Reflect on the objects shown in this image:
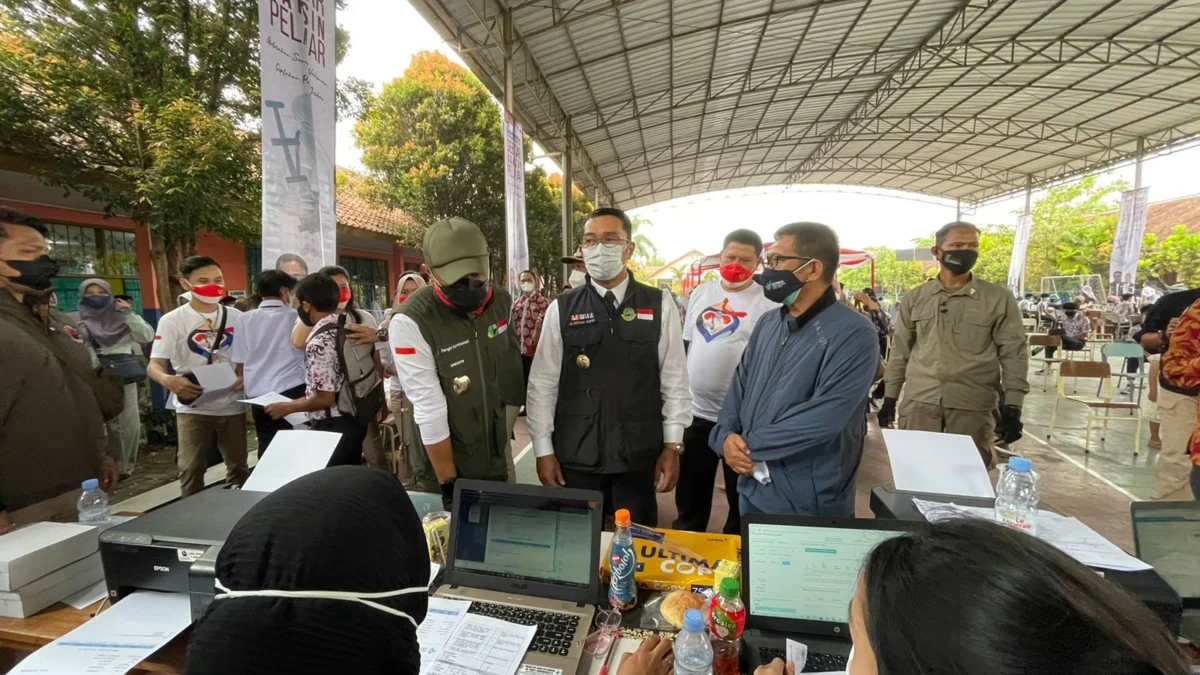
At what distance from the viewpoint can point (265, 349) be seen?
2881mm

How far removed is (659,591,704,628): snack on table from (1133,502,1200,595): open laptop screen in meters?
1.06

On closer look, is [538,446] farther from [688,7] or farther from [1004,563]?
[688,7]

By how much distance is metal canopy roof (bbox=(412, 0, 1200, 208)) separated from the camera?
8828 mm

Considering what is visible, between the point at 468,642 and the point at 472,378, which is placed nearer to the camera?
the point at 468,642

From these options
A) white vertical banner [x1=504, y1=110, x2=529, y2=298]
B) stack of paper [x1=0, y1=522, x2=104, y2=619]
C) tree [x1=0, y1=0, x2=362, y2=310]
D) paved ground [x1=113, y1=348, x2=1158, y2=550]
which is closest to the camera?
stack of paper [x1=0, y1=522, x2=104, y2=619]

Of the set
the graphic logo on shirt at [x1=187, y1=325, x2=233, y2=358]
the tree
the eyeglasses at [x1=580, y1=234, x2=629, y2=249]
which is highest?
the tree

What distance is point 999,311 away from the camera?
2.62 metres

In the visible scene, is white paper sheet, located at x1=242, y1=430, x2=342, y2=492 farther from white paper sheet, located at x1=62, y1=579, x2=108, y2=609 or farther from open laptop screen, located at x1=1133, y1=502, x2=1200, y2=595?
open laptop screen, located at x1=1133, y1=502, x2=1200, y2=595

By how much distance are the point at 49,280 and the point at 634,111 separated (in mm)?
12690

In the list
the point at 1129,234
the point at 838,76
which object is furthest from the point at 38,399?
the point at 1129,234

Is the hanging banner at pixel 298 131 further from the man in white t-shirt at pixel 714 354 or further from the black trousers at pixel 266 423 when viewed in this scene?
the man in white t-shirt at pixel 714 354

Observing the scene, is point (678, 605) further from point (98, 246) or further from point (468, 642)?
point (98, 246)

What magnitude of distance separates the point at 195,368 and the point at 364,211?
10.8m

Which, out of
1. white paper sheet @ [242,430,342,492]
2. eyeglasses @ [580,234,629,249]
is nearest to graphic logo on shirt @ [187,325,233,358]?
white paper sheet @ [242,430,342,492]
